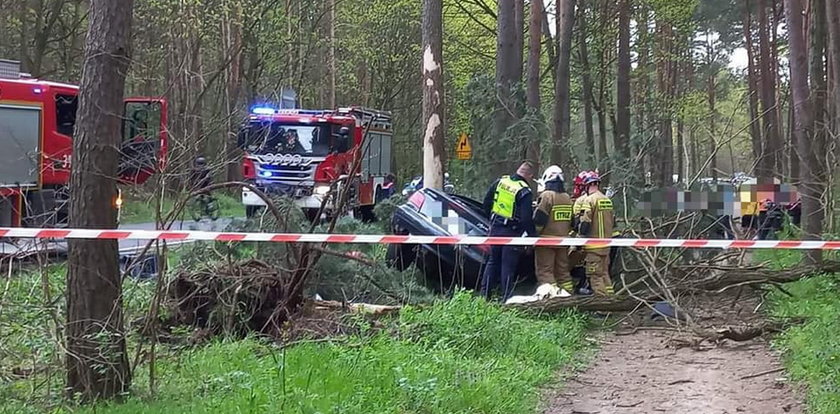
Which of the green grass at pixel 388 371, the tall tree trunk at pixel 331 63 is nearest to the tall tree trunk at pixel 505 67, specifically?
the green grass at pixel 388 371

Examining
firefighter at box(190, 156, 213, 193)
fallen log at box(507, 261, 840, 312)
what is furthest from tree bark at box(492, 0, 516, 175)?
firefighter at box(190, 156, 213, 193)

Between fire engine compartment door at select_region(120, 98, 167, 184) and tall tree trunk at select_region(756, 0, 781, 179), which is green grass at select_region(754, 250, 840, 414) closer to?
fire engine compartment door at select_region(120, 98, 167, 184)

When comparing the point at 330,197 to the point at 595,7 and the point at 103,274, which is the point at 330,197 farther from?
the point at 595,7

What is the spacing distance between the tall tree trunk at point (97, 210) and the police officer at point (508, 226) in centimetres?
524

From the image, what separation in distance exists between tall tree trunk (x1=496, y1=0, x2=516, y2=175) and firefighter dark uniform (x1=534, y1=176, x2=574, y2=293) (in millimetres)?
4361

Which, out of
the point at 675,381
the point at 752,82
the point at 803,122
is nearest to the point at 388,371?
the point at 675,381

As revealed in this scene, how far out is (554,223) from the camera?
10.1 meters

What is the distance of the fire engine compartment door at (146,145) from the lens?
596 centimetres

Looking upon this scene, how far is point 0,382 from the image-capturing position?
5.71 meters

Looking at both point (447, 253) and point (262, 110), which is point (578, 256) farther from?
point (262, 110)

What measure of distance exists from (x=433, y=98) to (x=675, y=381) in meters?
7.73

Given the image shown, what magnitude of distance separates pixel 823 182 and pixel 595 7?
52.5 feet

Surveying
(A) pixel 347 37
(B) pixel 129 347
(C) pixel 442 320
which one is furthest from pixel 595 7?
(B) pixel 129 347

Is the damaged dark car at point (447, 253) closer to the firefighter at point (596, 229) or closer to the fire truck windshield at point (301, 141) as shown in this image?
the firefighter at point (596, 229)
